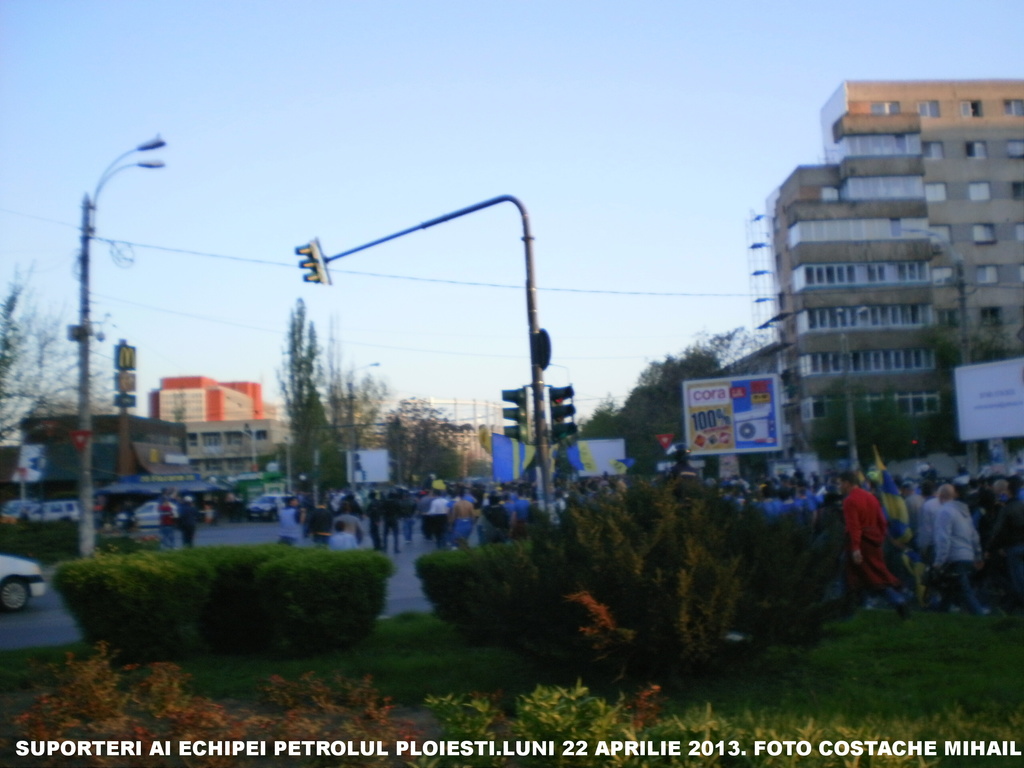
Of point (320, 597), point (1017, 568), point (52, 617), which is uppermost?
point (320, 597)

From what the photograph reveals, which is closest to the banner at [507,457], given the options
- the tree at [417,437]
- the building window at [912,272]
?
the building window at [912,272]

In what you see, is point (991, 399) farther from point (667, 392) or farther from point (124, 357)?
point (667, 392)

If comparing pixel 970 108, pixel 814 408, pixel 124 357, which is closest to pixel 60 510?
pixel 124 357

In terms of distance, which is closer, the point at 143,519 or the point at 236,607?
the point at 236,607

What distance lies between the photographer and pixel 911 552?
1373 centimetres

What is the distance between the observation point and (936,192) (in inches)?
2694

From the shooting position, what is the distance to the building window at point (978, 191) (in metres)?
68.5

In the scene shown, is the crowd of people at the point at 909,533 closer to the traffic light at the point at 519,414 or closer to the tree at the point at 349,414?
the traffic light at the point at 519,414

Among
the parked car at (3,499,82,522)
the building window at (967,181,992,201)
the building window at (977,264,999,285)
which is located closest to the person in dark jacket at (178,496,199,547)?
the parked car at (3,499,82,522)

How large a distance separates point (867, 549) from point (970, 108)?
219 feet

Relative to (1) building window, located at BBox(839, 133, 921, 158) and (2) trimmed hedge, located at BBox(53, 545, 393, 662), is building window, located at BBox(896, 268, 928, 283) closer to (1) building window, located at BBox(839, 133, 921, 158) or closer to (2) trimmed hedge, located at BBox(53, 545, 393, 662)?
(1) building window, located at BBox(839, 133, 921, 158)

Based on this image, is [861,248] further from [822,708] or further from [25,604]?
[822,708]

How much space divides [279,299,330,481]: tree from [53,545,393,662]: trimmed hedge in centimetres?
5867

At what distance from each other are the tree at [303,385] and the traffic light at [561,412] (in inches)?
2088
